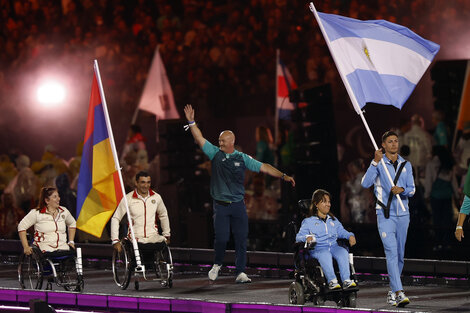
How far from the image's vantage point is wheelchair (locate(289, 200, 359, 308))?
33.6ft

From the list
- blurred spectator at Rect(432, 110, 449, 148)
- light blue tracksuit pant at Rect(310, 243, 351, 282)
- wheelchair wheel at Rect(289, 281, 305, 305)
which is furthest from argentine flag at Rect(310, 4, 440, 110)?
blurred spectator at Rect(432, 110, 449, 148)

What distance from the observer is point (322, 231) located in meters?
10.4

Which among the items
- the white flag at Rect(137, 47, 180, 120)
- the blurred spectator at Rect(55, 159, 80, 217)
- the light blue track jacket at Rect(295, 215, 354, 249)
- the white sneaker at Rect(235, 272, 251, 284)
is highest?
the white flag at Rect(137, 47, 180, 120)

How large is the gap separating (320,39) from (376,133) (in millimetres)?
2808

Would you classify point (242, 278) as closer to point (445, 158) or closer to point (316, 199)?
point (316, 199)

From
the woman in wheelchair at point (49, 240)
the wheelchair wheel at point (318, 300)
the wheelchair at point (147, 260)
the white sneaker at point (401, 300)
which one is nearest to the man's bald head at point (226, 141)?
the wheelchair at point (147, 260)

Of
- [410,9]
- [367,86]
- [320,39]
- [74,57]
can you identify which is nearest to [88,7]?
[74,57]

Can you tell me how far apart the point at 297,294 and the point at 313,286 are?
209 mm

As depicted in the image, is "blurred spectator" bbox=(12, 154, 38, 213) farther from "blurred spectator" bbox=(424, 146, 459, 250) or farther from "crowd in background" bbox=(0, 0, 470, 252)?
"blurred spectator" bbox=(424, 146, 459, 250)

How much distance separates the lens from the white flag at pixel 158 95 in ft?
75.7

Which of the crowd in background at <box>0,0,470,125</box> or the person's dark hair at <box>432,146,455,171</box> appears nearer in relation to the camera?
the person's dark hair at <box>432,146,455,171</box>

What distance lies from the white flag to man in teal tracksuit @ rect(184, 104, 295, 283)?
1002 centimetres

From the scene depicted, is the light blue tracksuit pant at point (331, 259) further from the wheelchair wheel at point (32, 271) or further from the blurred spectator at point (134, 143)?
the blurred spectator at point (134, 143)

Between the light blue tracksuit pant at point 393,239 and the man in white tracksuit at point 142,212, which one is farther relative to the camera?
the man in white tracksuit at point 142,212
